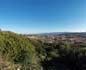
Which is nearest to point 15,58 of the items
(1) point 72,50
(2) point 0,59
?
(2) point 0,59

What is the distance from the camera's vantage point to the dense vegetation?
877 cm

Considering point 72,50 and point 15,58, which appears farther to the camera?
point 72,50

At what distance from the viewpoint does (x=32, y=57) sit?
383 inches

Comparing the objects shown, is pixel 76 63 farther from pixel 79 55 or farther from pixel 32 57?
pixel 32 57

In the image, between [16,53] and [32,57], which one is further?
[32,57]

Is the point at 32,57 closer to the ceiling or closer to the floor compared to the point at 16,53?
closer to the floor

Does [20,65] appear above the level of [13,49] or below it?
below

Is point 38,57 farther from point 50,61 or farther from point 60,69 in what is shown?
point 60,69

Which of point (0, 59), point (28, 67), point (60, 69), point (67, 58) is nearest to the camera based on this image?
point (0, 59)

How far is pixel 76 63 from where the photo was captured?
1041 centimetres

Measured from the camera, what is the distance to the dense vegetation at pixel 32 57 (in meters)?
8.77

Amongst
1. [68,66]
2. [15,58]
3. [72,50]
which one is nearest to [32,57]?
[15,58]

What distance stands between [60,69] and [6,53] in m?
2.82

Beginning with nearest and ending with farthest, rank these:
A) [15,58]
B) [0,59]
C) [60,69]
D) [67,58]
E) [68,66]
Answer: [0,59]
[15,58]
[60,69]
[68,66]
[67,58]
